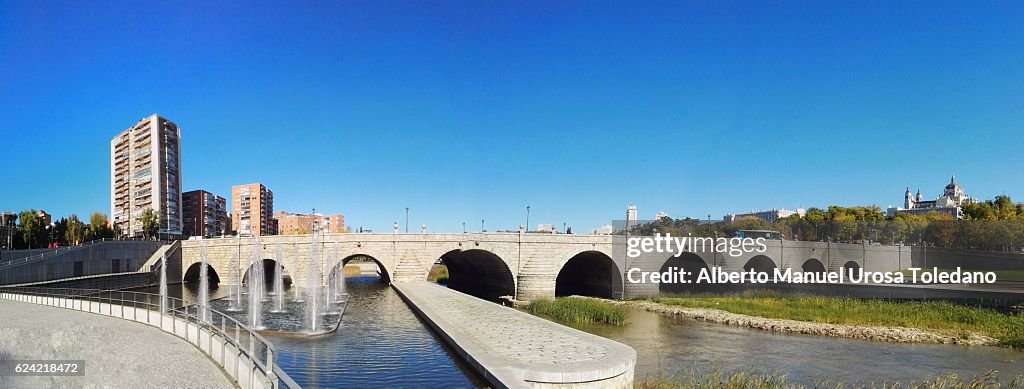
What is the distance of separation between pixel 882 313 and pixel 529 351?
28.6 m

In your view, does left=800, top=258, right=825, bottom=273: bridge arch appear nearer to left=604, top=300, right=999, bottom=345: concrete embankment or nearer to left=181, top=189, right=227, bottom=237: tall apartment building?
left=604, top=300, right=999, bottom=345: concrete embankment

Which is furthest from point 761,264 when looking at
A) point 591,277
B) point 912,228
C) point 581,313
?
point 581,313

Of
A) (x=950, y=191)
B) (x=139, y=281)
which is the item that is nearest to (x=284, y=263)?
(x=139, y=281)

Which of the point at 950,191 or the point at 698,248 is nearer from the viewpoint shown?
the point at 698,248

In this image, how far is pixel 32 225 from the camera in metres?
64.0

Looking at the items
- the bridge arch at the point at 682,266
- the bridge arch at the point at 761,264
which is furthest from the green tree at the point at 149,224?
the bridge arch at the point at 761,264

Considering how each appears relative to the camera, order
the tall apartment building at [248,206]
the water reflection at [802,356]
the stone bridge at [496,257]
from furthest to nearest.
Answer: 1. the tall apartment building at [248,206]
2. the stone bridge at [496,257]
3. the water reflection at [802,356]

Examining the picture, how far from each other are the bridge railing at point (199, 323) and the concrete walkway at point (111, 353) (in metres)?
0.39

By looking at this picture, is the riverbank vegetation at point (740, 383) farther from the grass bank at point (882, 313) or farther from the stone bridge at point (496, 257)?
the stone bridge at point (496, 257)

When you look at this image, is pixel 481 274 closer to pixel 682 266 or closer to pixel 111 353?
pixel 682 266

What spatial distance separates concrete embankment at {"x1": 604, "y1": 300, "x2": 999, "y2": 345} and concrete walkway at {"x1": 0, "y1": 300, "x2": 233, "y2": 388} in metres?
27.4

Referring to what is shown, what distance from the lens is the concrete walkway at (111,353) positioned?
10.8 meters

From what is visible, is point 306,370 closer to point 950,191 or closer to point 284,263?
point 284,263

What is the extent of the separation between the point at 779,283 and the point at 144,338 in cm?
5681
